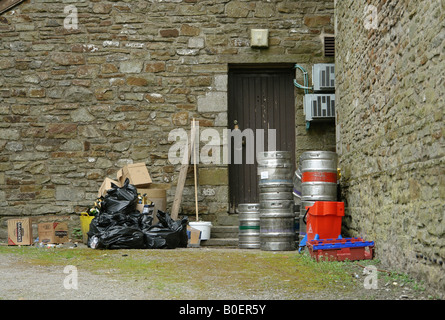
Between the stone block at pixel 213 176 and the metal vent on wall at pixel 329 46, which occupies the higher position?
the metal vent on wall at pixel 329 46

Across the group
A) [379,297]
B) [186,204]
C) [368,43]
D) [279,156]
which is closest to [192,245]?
[186,204]

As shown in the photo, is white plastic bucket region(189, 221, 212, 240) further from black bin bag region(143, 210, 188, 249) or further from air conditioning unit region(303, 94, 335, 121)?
air conditioning unit region(303, 94, 335, 121)

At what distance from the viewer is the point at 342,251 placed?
509 cm

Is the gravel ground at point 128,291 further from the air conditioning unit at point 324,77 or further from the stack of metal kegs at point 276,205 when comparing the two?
the air conditioning unit at point 324,77

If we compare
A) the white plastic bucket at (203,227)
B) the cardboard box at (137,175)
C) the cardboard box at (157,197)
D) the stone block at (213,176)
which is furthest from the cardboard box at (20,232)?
the stone block at (213,176)

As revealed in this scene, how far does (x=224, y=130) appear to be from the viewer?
7914 mm

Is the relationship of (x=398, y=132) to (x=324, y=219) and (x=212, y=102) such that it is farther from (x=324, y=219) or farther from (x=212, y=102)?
(x=212, y=102)

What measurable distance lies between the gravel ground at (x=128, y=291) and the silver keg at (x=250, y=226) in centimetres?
248

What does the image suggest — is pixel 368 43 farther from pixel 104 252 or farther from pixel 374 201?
pixel 104 252

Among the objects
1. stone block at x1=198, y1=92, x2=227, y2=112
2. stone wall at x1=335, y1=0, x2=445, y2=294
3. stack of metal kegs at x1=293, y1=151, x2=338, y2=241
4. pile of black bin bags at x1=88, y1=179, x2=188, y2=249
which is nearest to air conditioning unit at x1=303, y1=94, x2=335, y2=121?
stone wall at x1=335, y1=0, x2=445, y2=294

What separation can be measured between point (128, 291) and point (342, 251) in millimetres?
2199

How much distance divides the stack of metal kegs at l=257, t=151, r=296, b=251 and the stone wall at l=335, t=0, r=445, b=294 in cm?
70

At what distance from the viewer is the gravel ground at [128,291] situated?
11.7 ft

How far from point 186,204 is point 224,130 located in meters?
1.19
